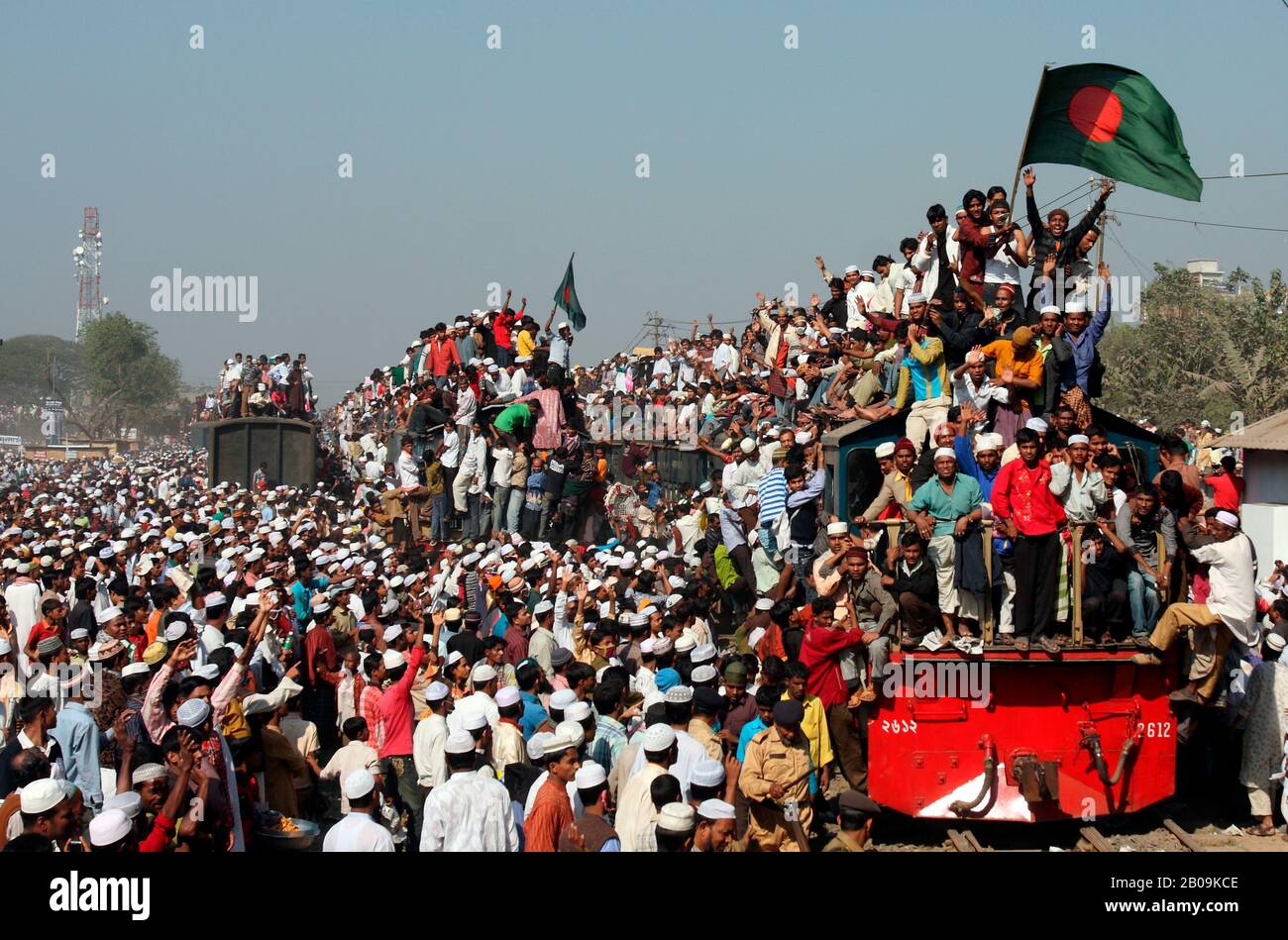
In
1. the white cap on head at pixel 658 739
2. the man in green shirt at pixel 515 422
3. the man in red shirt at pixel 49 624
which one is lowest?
the white cap on head at pixel 658 739

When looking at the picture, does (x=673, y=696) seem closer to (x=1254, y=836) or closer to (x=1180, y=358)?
(x=1254, y=836)

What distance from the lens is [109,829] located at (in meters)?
5.93

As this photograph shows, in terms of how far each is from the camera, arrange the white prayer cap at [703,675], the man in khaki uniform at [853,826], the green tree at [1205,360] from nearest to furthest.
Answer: the man in khaki uniform at [853,826] < the white prayer cap at [703,675] < the green tree at [1205,360]

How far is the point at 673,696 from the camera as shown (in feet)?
25.5

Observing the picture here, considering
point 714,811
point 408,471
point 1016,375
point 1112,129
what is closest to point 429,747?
point 714,811

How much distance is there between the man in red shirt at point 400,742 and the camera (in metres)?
9.11

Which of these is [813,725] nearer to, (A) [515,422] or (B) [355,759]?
(B) [355,759]

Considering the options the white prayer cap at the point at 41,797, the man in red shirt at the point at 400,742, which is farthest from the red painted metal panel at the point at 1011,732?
the white prayer cap at the point at 41,797

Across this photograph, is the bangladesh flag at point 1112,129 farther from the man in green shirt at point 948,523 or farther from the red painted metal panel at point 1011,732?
the red painted metal panel at point 1011,732

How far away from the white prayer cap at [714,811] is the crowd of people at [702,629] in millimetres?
24

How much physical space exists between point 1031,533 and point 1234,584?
141cm

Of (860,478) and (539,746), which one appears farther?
(860,478)

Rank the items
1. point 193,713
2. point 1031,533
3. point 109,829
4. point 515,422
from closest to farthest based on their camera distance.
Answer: point 109,829
point 193,713
point 1031,533
point 515,422
